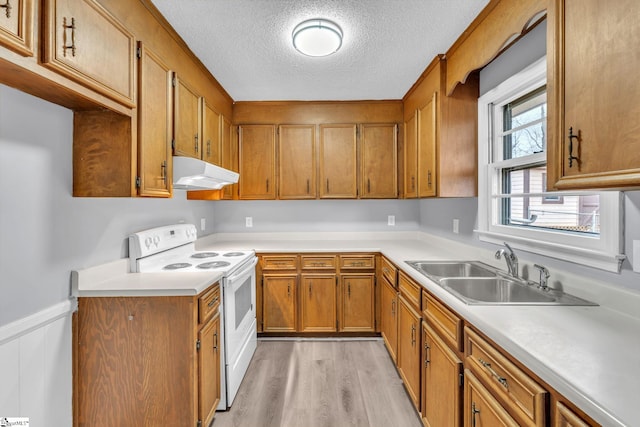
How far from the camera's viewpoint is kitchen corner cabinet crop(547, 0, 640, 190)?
82cm

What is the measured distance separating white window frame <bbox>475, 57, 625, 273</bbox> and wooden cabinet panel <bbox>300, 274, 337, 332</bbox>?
1.42 meters

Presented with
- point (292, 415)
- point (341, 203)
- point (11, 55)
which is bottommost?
point (292, 415)

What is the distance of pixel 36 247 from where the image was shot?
1335 millimetres

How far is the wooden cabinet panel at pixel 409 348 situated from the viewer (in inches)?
71.5

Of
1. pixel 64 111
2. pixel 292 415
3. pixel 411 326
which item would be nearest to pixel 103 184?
pixel 64 111

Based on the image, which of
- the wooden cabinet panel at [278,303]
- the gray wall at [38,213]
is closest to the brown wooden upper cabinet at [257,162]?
the wooden cabinet panel at [278,303]

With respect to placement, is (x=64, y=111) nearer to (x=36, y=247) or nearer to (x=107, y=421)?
(x=36, y=247)

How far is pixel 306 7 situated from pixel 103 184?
1.42 metres

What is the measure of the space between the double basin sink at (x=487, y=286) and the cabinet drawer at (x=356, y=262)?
753 mm

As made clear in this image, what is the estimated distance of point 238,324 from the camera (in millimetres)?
2219

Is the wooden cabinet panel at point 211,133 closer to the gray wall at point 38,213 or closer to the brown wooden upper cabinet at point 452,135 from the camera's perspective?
the gray wall at point 38,213

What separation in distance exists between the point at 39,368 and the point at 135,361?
0.37 m

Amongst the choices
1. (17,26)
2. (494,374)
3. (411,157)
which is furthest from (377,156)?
(17,26)

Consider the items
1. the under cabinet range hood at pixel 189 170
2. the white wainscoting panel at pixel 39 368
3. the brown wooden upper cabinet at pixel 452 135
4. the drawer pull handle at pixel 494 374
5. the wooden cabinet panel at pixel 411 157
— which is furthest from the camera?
the wooden cabinet panel at pixel 411 157
